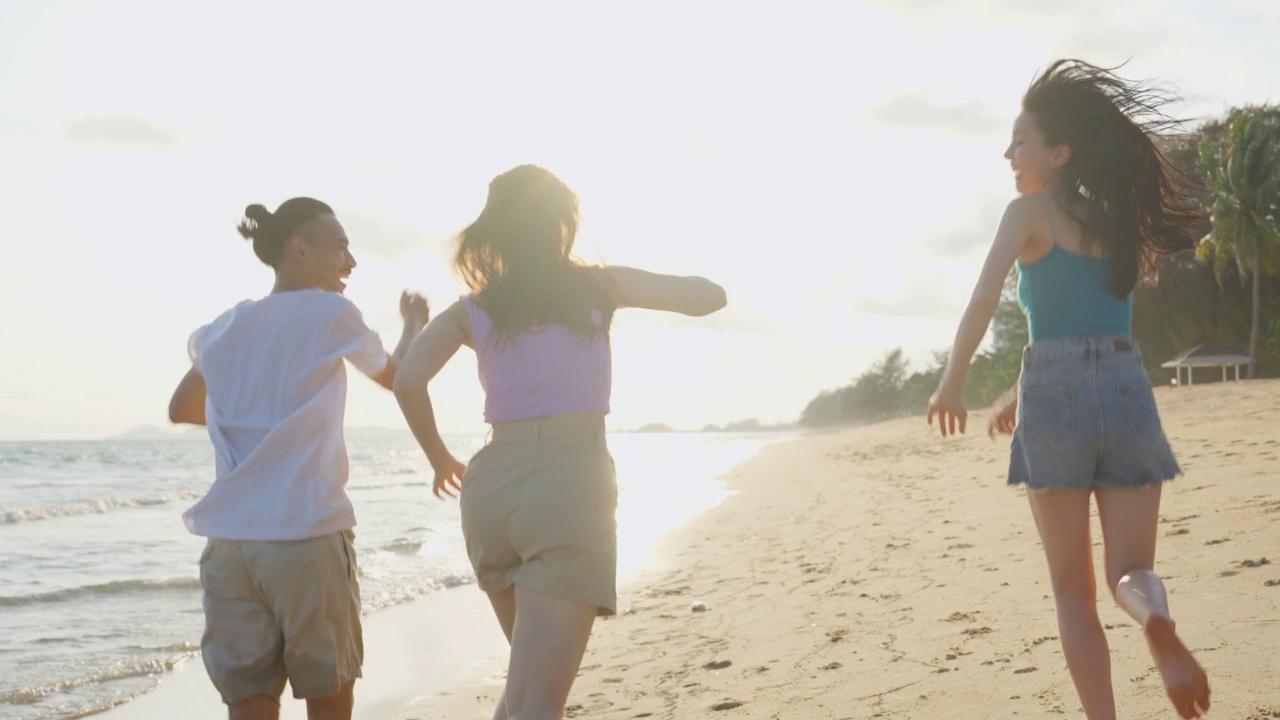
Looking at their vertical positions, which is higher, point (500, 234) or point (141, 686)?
point (500, 234)

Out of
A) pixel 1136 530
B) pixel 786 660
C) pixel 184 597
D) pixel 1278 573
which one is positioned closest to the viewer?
pixel 1136 530

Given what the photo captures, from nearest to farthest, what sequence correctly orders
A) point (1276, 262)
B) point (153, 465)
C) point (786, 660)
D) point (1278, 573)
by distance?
point (1278, 573) < point (786, 660) < point (1276, 262) < point (153, 465)

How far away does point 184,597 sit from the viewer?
376 inches

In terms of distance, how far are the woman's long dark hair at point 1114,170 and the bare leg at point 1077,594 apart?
0.60 metres

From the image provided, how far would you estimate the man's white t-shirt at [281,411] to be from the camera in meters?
3.01

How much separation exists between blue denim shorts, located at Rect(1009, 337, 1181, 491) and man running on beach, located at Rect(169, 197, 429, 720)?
5.88ft

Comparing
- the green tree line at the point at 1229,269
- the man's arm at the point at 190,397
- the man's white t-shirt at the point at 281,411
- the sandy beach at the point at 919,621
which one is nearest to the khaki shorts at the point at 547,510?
the man's white t-shirt at the point at 281,411

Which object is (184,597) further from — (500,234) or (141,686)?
(500,234)

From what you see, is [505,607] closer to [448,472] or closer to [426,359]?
[448,472]

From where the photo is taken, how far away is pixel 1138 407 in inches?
117

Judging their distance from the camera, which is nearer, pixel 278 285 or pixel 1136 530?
pixel 1136 530

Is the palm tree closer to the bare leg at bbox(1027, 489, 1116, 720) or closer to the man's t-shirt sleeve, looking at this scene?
the bare leg at bbox(1027, 489, 1116, 720)

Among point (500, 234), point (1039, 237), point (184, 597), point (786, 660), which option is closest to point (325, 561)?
point (500, 234)

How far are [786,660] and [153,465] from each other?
40.8 metres
